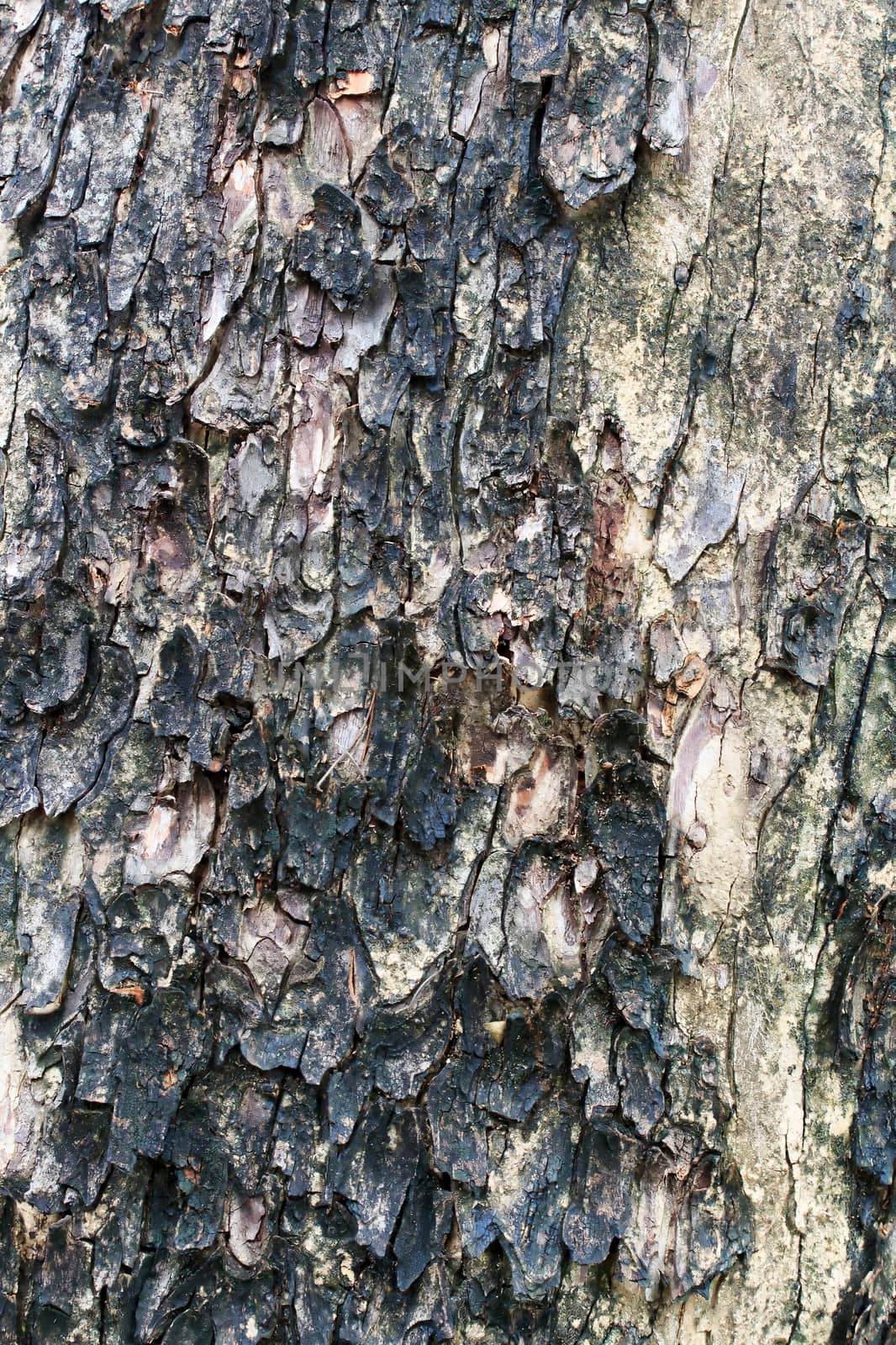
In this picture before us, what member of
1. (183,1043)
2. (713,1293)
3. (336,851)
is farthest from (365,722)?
(713,1293)

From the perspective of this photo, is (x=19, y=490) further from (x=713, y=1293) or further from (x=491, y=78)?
(x=713, y=1293)

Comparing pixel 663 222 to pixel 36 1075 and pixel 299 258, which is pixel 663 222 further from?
pixel 36 1075

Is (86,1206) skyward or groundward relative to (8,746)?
groundward

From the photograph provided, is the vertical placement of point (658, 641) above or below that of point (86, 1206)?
above

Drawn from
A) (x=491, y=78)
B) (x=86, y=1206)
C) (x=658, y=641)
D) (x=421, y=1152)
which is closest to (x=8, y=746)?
(x=86, y=1206)

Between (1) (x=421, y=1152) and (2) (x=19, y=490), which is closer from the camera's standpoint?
(1) (x=421, y=1152)

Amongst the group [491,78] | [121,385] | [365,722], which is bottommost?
[365,722]
